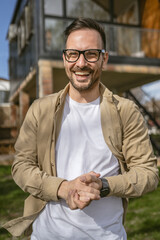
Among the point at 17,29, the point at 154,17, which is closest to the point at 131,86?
the point at 154,17

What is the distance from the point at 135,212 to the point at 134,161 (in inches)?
139

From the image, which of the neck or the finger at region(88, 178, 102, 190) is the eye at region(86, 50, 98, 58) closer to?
the neck

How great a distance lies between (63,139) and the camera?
1.48 m

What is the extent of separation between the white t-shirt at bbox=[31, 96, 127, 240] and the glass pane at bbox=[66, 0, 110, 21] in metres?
9.95

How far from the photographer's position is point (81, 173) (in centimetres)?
143

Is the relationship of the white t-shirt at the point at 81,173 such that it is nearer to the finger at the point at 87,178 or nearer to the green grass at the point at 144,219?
the finger at the point at 87,178

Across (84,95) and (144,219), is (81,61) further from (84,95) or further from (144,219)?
(144,219)

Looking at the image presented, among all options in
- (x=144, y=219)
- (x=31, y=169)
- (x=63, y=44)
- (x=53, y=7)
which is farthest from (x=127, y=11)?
(x=31, y=169)

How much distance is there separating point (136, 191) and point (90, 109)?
1.58 ft

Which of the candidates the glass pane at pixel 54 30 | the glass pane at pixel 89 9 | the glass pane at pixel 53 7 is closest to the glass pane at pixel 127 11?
the glass pane at pixel 89 9

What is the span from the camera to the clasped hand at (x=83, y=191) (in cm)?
122

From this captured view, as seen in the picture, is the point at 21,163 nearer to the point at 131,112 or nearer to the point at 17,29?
the point at 131,112

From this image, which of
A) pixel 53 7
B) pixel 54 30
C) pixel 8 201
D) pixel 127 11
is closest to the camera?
pixel 8 201

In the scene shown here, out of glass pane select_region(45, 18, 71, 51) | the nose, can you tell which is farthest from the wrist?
glass pane select_region(45, 18, 71, 51)
